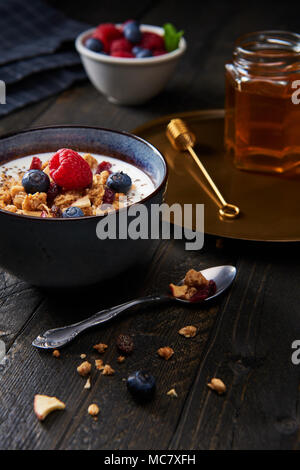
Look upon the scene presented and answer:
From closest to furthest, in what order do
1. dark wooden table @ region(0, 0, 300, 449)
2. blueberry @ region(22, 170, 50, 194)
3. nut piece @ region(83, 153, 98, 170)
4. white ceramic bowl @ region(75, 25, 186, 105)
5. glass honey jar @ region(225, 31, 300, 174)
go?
dark wooden table @ region(0, 0, 300, 449), blueberry @ region(22, 170, 50, 194), nut piece @ region(83, 153, 98, 170), glass honey jar @ region(225, 31, 300, 174), white ceramic bowl @ region(75, 25, 186, 105)

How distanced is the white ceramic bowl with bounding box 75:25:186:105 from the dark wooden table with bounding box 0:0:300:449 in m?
0.67

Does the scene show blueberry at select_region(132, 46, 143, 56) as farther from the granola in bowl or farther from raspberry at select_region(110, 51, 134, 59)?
the granola in bowl

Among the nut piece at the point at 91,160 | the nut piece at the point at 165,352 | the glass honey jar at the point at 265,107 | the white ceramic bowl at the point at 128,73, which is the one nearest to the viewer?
the nut piece at the point at 165,352

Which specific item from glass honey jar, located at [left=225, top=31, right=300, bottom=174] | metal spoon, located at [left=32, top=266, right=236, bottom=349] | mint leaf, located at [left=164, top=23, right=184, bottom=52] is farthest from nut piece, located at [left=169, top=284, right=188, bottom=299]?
mint leaf, located at [left=164, top=23, right=184, bottom=52]

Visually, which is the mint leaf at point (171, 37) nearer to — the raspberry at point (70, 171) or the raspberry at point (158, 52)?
the raspberry at point (158, 52)

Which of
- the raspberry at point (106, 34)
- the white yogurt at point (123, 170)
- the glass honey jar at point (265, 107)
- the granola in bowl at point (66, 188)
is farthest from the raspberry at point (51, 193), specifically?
the raspberry at point (106, 34)

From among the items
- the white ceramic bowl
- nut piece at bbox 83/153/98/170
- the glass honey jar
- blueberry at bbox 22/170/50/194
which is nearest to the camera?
blueberry at bbox 22/170/50/194

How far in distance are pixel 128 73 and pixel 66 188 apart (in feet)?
2.38

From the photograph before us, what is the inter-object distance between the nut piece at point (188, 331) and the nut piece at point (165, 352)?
0.15 feet

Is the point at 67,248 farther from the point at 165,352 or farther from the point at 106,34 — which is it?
the point at 106,34

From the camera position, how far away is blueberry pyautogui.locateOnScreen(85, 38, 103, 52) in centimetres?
165

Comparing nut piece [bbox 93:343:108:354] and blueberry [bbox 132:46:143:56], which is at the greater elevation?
blueberry [bbox 132:46:143:56]

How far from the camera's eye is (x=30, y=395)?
0.83 metres

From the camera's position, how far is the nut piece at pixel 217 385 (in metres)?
0.83
